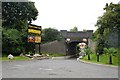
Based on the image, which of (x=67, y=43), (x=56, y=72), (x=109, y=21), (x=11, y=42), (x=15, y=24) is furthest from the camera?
(x=67, y=43)

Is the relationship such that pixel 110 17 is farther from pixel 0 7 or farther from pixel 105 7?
pixel 0 7

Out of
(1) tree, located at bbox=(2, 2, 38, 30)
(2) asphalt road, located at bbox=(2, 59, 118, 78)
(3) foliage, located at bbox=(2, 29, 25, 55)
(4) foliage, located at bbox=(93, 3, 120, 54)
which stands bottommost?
(2) asphalt road, located at bbox=(2, 59, 118, 78)

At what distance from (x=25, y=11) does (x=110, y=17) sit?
1212 inches

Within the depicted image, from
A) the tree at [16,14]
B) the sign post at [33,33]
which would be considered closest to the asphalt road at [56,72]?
the sign post at [33,33]

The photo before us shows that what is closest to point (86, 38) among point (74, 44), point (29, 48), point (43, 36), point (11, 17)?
point (74, 44)

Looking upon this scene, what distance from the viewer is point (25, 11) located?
61.8 m

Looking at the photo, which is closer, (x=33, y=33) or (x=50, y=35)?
(x=33, y=33)

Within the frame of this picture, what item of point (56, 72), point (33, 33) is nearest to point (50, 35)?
point (33, 33)

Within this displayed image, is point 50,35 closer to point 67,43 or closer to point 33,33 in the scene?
point 67,43

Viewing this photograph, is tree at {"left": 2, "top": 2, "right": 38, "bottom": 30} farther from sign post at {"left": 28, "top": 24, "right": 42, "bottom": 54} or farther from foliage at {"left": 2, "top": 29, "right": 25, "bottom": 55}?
foliage at {"left": 2, "top": 29, "right": 25, "bottom": 55}

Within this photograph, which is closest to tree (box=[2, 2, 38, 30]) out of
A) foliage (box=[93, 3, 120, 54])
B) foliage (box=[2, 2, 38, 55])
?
foliage (box=[2, 2, 38, 55])

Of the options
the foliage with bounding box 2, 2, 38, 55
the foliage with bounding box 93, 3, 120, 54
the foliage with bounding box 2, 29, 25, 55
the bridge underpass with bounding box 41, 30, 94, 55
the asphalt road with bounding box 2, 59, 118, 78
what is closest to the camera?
the asphalt road with bounding box 2, 59, 118, 78

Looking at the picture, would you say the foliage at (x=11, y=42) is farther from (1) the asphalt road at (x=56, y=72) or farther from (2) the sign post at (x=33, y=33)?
(1) the asphalt road at (x=56, y=72)

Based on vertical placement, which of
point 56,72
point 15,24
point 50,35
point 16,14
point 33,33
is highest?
point 16,14
